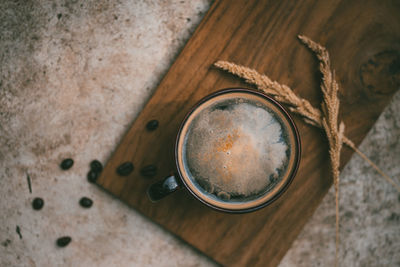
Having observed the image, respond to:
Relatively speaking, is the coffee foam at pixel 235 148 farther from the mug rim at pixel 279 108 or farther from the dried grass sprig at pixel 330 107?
the dried grass sprig at pixel 330 107

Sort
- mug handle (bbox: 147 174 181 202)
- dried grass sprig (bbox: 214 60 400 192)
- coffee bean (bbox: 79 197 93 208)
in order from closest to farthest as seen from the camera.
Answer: mug handle (bbox: 147 174 181 202)
dried grass sprig (bbox: 214 60 400 192)
coffee bean (bbox: 79 197 93 208)

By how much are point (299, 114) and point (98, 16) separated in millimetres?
758

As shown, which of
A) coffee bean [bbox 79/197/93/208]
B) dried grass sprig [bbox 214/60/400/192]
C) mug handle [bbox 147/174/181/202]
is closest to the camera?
mug handle [bbox 147/174/181/202]

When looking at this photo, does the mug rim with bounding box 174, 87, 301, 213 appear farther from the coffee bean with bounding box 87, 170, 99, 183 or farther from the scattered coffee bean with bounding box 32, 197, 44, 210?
the scattered coffee bean with bounding box 32, 197, 44, 210

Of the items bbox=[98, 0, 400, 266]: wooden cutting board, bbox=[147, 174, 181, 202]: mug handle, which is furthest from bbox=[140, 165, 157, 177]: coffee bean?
bbox=[147, 174, 181, 202]: mug handle

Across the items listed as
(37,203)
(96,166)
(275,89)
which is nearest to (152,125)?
(96,166)

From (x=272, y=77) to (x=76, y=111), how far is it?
673mm

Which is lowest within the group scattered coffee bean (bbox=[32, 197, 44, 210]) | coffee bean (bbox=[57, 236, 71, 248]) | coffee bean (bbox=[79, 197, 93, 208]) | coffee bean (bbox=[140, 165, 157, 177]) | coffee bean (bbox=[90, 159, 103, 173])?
coffee bean (bbox=[57, 236, 71, 248])

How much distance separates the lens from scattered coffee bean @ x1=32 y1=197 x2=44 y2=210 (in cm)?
105

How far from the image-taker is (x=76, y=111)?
1.05 metres

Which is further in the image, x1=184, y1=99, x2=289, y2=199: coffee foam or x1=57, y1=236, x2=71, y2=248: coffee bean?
x1=57, y1=236, x2=71, y2=248: coffee bean

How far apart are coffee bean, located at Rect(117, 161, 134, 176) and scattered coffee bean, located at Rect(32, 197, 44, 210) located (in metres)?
0.34

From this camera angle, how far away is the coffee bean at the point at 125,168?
0.93 m

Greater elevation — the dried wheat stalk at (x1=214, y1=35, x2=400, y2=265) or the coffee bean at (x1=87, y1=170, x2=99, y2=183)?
the dried wheat stalk at (x1=214, y1=35, x2=400, y2=265)
